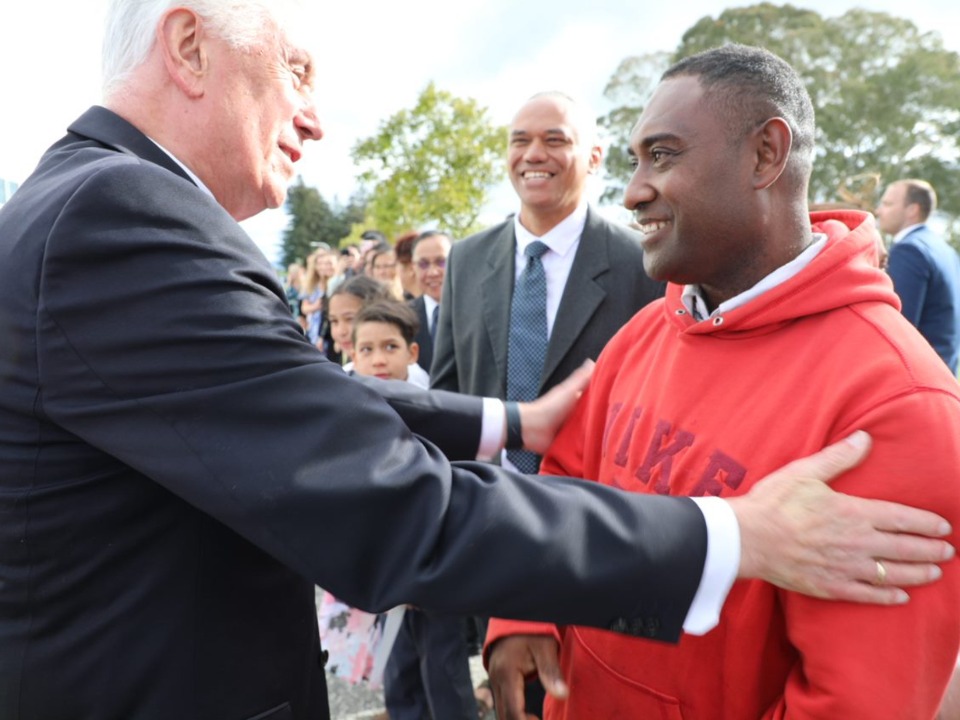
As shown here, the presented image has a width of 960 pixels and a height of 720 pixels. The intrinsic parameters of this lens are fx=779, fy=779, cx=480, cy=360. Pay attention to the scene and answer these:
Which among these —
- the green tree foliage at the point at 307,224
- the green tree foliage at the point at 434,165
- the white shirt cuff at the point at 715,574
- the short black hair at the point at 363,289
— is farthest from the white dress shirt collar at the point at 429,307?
the green tree foliage at the point at 307,224

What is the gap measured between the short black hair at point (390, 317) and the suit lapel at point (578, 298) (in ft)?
3.74

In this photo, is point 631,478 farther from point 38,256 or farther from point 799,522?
point 38,256

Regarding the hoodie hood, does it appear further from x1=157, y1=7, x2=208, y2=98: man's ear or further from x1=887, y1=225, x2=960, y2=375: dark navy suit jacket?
x1=887, y1=225, x2=960, y2=375: dark navy suit jacket

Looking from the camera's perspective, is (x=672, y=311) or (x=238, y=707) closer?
(x=238, y=707)

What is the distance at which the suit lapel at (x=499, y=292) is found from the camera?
3.45 m

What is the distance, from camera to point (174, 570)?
4.74 ft

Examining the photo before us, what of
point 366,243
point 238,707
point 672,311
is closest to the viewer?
A: point 238,707

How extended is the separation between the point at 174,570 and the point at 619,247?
97.8 inches

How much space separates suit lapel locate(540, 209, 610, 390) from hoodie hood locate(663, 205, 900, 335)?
5.14 ft

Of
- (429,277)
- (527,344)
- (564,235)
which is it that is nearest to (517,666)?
(527,344)

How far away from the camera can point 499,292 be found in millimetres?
3543

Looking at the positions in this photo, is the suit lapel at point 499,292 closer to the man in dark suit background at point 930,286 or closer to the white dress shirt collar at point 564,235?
the white dress shirt collar at point 564,235

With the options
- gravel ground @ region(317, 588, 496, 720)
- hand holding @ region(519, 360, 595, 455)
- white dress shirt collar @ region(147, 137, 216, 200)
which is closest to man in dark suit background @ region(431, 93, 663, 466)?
hand holding @ region(519, 360, 595, 455)

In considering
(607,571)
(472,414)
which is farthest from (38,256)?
(472,414)
